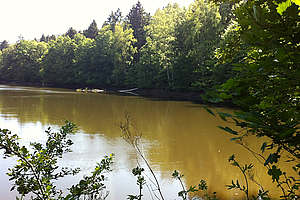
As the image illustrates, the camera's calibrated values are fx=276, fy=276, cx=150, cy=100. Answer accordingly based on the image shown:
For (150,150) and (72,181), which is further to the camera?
(150,150)

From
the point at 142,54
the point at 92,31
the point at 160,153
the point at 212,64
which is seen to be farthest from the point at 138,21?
the point at 160,153

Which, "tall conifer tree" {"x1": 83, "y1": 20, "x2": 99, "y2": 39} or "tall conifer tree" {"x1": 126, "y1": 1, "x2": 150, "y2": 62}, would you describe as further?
"tall conifer tree" {"x1": 83, "y1": 20, "x2": 99, "y2": 39}

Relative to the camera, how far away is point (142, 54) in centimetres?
4494

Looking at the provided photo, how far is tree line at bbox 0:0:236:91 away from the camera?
29156mm

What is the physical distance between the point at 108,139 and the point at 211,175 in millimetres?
4250

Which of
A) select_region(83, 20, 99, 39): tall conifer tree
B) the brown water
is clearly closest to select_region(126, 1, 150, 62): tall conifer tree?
select_region(83, 20, 99, 39): tall conifer tree

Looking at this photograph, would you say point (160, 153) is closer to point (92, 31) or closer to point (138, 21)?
point (138, 21)

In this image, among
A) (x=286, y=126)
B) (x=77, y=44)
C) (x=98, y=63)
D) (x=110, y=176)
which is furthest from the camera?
(x=77, y=44)

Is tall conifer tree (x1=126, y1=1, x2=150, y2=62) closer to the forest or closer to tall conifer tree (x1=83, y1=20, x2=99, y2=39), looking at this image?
the forest

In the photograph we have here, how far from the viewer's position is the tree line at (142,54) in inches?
1148

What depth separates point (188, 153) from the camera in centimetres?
763

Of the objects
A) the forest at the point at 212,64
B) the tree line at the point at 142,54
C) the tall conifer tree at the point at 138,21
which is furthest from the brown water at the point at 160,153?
the tall conifer tree at the point at 138,21

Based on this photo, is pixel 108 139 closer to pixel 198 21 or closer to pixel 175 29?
pixel 198 21

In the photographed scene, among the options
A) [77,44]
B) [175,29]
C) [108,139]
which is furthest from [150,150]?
[77,44]
